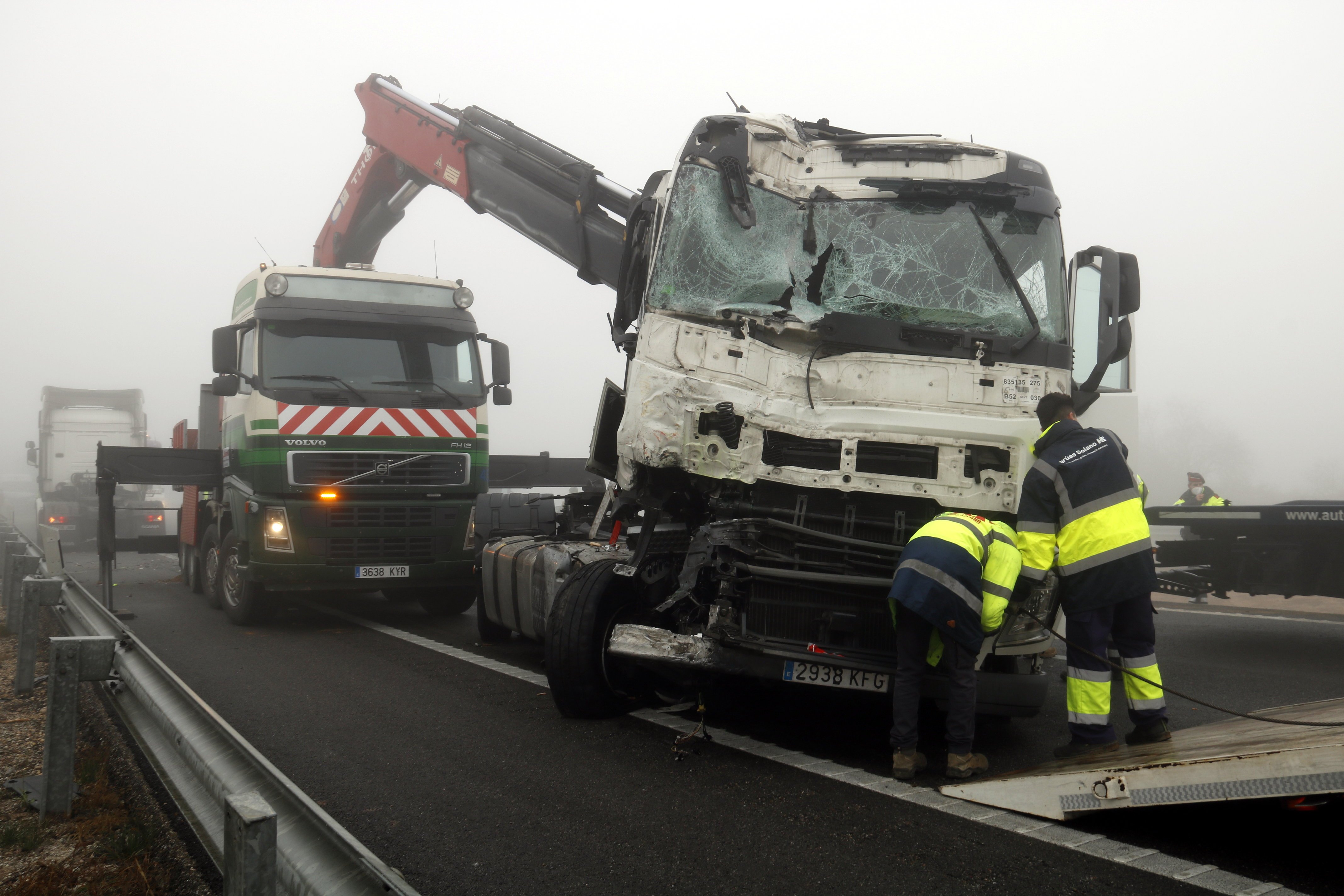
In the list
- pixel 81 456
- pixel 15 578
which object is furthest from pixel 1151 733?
pixel 81 456

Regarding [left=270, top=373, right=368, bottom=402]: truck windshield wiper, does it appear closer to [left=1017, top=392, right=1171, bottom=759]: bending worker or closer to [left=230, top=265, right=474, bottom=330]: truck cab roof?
[left=230, top=265, right=474, bottom=330]: truck cab roof

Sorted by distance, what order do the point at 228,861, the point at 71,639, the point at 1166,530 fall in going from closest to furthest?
the point at 228,861
the point at 71,639
the point at 1166,530

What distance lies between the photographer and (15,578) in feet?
27.1

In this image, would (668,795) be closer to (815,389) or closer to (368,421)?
(815,389)

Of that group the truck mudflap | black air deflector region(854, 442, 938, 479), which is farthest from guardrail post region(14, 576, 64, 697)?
black air deflector region(854, 442, 938, 479)

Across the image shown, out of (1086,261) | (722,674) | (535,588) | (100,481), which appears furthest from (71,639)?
(100,481)

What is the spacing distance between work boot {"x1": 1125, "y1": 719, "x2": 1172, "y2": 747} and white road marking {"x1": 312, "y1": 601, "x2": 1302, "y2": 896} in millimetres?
1004

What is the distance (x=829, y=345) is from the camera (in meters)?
5.21

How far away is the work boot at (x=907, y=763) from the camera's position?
441 cm

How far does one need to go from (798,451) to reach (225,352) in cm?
634

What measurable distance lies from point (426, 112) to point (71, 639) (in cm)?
775

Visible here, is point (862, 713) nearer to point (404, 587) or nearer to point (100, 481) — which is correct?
point (404, 587)

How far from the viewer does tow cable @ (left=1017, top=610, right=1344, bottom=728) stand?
12.6ft

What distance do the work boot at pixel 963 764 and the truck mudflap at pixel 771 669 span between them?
25cm
